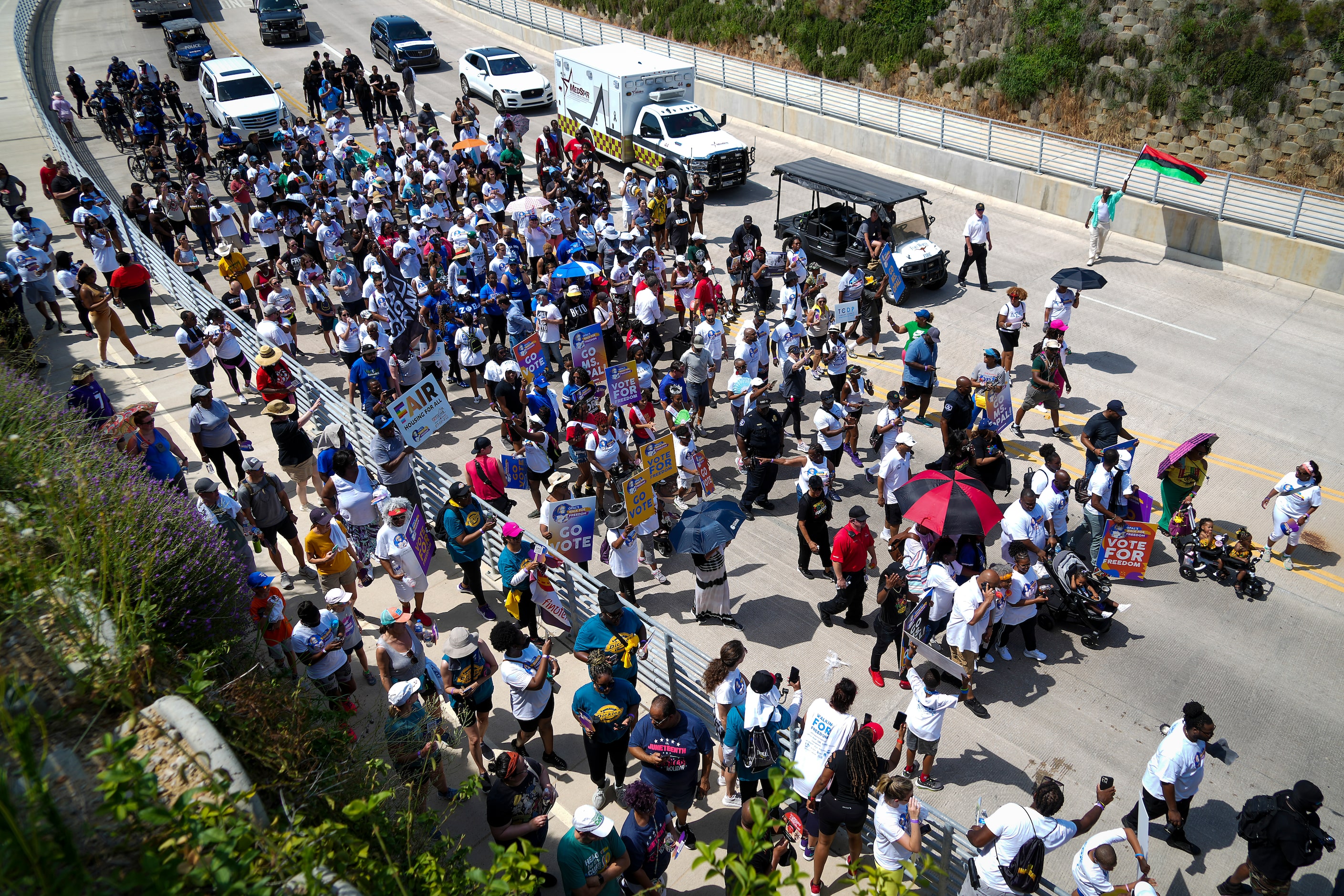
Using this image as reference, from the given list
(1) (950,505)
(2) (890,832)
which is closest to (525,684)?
(2) (890,832)

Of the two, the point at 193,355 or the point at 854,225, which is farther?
the point at 854,225

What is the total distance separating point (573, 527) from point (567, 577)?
0.64 m

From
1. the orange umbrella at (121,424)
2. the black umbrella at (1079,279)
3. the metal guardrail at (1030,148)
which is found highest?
the metal guardrail at (1030,148)

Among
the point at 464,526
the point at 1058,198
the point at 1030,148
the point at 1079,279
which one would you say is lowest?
the point at 464,526

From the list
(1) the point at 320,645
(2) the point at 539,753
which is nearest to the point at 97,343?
(1) the point at 320,645

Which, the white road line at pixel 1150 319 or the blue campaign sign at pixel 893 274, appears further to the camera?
the blue campaign sign at pixel 893 274

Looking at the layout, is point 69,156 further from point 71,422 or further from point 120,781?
point 120,781

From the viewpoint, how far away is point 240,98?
29047mm

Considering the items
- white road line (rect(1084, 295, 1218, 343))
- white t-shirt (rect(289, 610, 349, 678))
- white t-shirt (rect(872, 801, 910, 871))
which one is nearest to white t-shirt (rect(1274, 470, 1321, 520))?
white road line (rect(1084, 295, 1218, 343))

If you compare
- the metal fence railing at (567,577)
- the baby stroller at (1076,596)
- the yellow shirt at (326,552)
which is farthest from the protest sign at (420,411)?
the baby stroller at (1076,596)

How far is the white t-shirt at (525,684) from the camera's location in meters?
8.08

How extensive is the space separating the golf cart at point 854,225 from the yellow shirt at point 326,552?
10829mm

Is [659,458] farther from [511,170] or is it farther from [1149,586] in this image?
[511,170]

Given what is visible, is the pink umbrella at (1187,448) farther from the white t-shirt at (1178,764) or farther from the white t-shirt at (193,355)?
the white t-shirt at (193,355)
